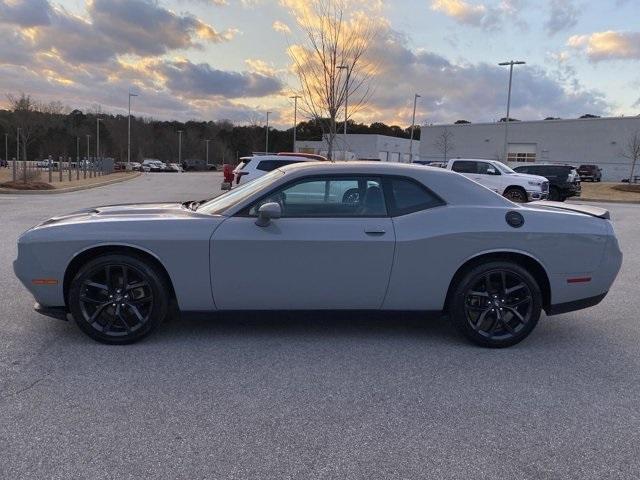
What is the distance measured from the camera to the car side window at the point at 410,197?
4.43m

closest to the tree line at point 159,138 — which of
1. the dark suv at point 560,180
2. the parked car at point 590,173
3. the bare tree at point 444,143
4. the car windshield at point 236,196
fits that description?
the bare tree at point 444,143

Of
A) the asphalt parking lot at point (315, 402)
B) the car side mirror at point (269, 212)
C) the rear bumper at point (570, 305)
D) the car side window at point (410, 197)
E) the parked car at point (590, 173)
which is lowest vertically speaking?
the asphalt parking lot at point (315, 402)

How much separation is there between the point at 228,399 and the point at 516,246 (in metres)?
2.55

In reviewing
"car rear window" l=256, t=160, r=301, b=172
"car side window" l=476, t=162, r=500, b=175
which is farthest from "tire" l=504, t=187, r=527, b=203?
"car rear window" l=256, t=160, r=301, b=172

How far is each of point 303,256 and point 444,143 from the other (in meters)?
68.9

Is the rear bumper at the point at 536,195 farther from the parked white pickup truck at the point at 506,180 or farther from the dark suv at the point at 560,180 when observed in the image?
the dark suv at the point at 560,180

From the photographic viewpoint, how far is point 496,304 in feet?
14.5

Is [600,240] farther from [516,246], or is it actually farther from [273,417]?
[273,417]

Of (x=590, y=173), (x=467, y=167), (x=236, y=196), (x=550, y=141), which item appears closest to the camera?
(x=236, y=196)

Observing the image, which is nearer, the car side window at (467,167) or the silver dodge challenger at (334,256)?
the silver dodge challenger at (334,256)

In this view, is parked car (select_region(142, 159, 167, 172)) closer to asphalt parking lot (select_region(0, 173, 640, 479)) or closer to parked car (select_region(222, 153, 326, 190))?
parked car (select_region(222, 153, 326, 190))

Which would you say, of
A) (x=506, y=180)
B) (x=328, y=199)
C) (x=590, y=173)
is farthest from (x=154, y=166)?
(x=328, y=199)

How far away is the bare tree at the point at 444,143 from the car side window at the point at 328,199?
68.0 meters

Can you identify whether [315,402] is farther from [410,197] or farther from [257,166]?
[257,166]
